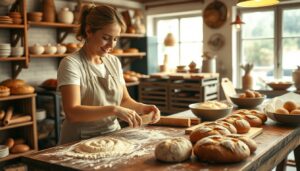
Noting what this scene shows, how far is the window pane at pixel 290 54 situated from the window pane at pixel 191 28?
1.24m

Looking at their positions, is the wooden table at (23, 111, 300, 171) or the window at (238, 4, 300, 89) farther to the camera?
the window at (238, 4, 300, 89)

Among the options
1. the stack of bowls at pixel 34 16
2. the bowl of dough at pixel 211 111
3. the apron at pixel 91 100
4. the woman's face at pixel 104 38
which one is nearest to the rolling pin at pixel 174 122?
the bowl of dough at pixel 211 111

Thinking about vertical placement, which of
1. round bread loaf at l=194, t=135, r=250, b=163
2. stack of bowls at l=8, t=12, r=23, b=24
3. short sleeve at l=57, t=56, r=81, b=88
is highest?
stack of bowls at l=8, t=12, r=23, b=24

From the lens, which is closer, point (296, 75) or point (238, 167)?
point (238, 167)

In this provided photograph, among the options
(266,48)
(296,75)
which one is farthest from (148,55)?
(296,75)

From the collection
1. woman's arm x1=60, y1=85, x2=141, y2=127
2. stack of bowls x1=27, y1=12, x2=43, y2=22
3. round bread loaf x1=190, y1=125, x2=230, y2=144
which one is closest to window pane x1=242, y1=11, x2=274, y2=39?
stack of bowls x1=27, y1=12, x2=43, y2=22

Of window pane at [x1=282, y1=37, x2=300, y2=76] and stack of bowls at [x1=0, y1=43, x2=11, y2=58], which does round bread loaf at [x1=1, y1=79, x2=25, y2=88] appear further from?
window pane at [x1=282, y1=37, x2=300, y2=76]

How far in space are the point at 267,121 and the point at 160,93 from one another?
255 centimetres

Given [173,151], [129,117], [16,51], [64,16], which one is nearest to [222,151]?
[173,151]

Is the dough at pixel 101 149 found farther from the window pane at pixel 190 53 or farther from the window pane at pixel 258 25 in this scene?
the window pane at pixel 190 53

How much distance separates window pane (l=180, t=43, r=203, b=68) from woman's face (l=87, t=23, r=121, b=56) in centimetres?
349

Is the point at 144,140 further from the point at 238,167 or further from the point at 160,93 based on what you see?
the point at 160,93

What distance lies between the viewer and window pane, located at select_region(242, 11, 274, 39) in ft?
14.5

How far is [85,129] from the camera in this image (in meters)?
1.69
